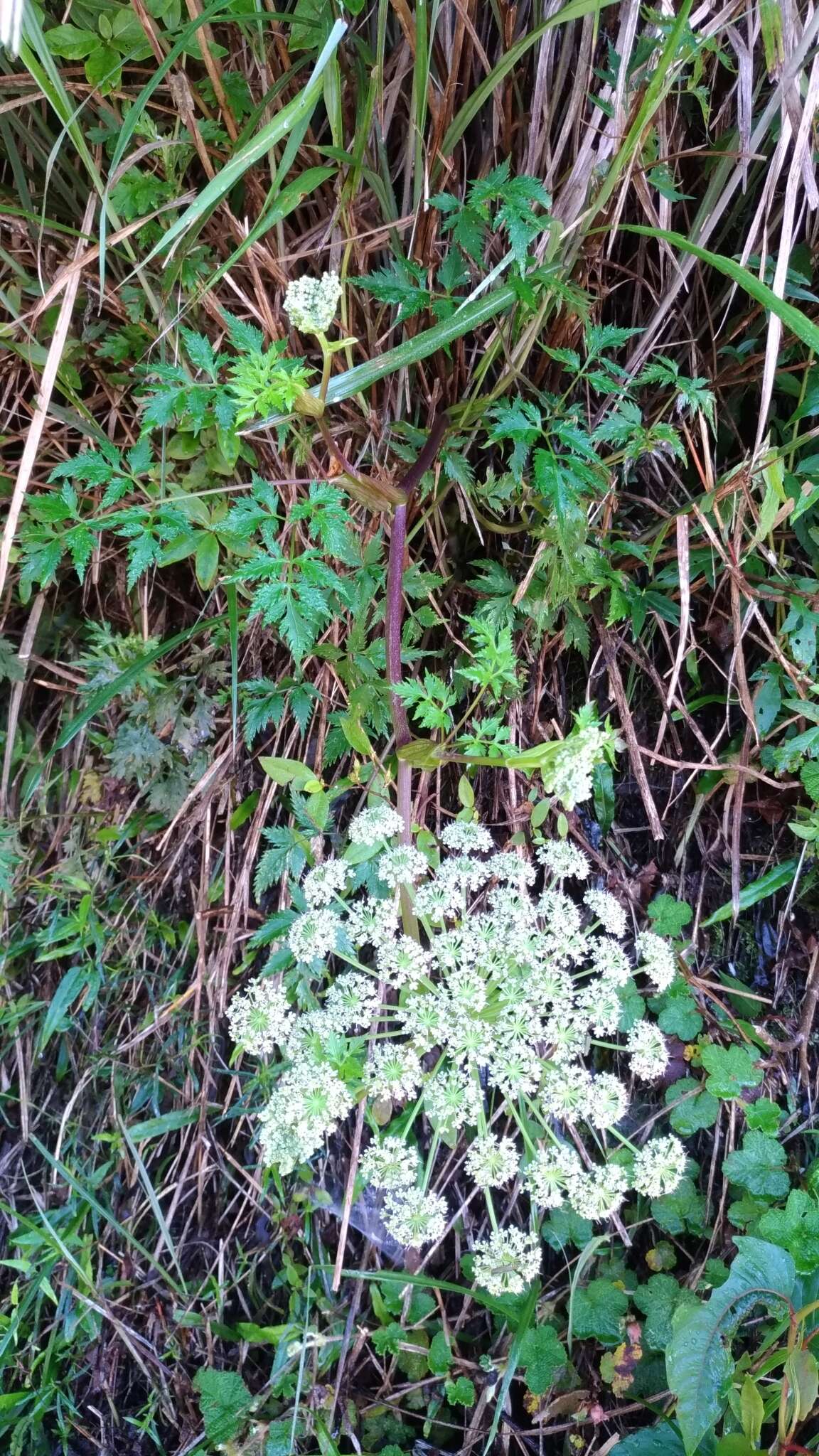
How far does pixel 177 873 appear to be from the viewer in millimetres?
2436

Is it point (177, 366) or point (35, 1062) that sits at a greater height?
point (177, 366)

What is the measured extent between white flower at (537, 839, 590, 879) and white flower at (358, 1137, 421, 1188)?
0.59m

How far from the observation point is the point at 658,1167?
161 centimetres

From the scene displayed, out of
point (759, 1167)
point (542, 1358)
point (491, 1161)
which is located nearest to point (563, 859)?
point (491, 1161)

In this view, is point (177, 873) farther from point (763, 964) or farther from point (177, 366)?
point (763, 964)

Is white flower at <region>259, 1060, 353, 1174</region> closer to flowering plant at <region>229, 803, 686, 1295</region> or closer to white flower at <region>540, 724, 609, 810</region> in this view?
flowering plant at <region>229, 803, 686, 1295</region>

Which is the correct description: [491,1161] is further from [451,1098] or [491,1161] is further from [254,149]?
[254,149]

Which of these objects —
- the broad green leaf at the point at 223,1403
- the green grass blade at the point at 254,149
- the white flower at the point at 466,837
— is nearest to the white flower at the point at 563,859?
the white flower at the point at 466,837

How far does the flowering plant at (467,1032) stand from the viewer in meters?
1.55

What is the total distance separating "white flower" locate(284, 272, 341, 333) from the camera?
1312 mm

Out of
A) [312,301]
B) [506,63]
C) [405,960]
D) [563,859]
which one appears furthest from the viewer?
[563,859]

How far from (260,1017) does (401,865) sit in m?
0.39

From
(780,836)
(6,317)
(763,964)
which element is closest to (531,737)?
(780,836)

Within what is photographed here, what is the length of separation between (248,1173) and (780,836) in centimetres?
163
